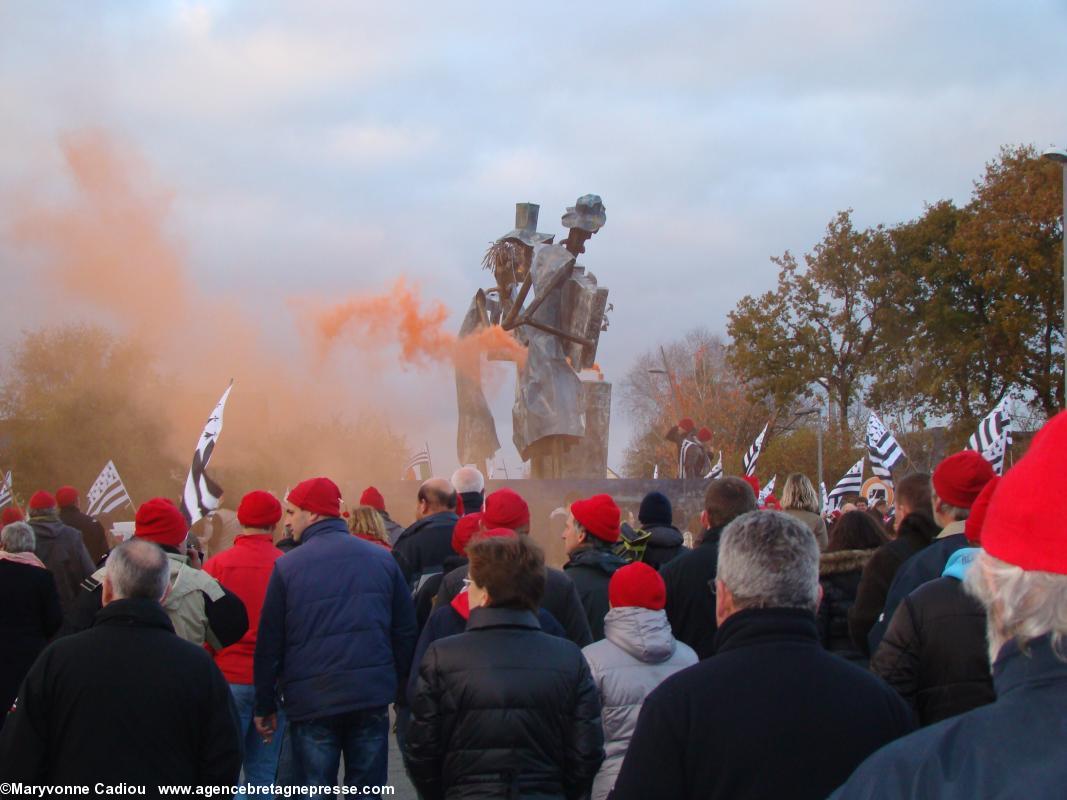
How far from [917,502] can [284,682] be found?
3197 millimetres

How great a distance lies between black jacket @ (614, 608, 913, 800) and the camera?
2.83 metres

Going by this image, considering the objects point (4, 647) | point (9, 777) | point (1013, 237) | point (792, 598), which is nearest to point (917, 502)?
point (792, 598)

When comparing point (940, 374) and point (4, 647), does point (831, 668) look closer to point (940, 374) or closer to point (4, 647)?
point (4, 647)

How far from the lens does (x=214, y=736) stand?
4.21 metres

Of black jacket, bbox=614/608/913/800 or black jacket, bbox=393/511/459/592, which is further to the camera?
black jacket, bbox=393/511/459/592

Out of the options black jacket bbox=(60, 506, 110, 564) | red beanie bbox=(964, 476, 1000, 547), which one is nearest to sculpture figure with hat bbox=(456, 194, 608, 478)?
black jacket bbox=(60, 506, 110, 564)

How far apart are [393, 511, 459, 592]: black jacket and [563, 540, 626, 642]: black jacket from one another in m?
1.24

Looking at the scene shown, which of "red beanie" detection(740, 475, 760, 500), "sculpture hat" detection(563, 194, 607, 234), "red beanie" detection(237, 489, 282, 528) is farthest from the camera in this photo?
"sculpture hat" detection(563, 194, 607, 234)

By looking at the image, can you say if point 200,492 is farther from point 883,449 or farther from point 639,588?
point 883,449

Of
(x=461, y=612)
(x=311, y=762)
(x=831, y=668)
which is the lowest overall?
(x=311, y=762)

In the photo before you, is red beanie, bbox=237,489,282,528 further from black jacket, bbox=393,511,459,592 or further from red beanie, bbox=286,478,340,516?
black jacket, bbox=393,511,459,592

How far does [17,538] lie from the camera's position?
25.2 ft

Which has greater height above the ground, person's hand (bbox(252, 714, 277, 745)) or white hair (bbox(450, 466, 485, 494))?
white hair (bbox(450, 466, 485, 494))

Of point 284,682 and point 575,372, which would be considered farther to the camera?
point 575,372
